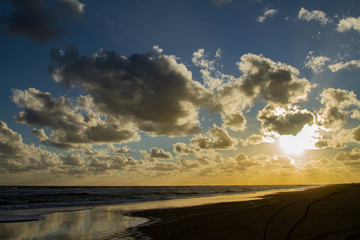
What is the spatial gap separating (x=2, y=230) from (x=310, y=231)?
1747 centimetres

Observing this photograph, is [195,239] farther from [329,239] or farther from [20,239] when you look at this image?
[20,239]

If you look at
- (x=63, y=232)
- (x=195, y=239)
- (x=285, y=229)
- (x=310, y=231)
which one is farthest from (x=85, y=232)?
(x=310, y=231)

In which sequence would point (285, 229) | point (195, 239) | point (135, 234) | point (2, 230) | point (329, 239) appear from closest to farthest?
point (329, 239)
point (195, 239)
point (285, 229)
point (135, 234)
point (2, 230)

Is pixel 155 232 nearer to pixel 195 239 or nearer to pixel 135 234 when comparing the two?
pixel 135 234

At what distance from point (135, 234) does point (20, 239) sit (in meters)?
5.77

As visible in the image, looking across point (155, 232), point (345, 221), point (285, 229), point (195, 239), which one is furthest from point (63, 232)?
point (345, 221)

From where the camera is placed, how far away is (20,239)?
12.5 metres

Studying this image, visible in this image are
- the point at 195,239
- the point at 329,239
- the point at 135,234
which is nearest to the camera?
the point at 329,239

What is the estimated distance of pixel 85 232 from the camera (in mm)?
13938

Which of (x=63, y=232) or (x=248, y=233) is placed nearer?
(x=248, y=233)

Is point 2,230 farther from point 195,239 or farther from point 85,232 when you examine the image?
point 195,239

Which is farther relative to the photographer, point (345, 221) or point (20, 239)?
point (345, 221)

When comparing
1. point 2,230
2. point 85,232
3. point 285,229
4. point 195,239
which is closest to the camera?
point 195,239

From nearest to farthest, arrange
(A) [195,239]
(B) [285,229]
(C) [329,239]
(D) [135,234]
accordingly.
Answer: (C) [329,239] < (A) [195,239] < (B) [285,229] < (D) [135,234]
